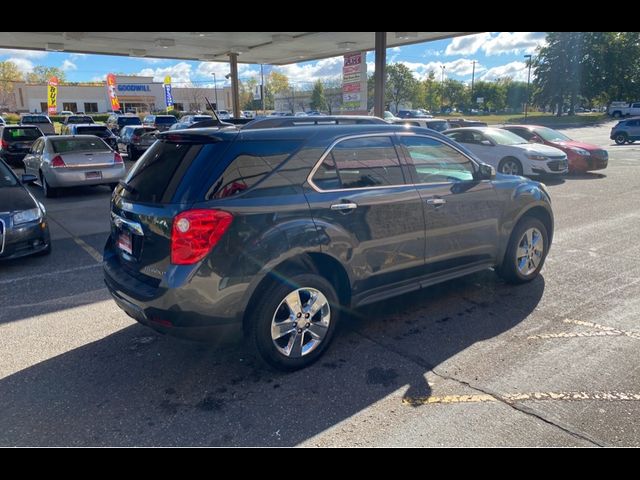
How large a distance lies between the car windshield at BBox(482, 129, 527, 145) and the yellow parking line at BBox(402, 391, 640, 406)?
11.7 meters

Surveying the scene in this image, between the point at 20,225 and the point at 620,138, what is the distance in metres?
32.1

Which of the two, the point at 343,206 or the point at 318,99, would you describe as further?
the point at 318,99

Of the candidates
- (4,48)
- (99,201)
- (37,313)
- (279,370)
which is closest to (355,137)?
(279,370)

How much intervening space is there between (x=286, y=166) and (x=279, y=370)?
1.53 meters

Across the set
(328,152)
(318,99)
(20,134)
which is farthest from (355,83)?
(318,99)

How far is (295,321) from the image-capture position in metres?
3.58

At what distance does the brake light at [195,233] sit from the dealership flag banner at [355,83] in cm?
1629

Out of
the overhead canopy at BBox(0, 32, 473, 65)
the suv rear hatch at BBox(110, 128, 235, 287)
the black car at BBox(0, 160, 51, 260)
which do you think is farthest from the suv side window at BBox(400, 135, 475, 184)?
the overhead canopy at BBox(0, 32, 473, 65)

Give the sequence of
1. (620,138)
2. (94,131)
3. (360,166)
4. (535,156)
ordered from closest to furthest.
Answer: (360,166), (535,156), (94,131), (620,138)

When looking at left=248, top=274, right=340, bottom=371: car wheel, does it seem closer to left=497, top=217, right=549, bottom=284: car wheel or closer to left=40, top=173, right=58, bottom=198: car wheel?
left=497, top=217, right=549, bottom=284: car wheel

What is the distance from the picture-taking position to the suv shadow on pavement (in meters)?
2.92

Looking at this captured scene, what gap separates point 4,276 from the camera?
5.84 m

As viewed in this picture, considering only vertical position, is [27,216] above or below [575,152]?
below

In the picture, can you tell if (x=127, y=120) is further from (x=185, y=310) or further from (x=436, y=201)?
(x=185, y=310)
